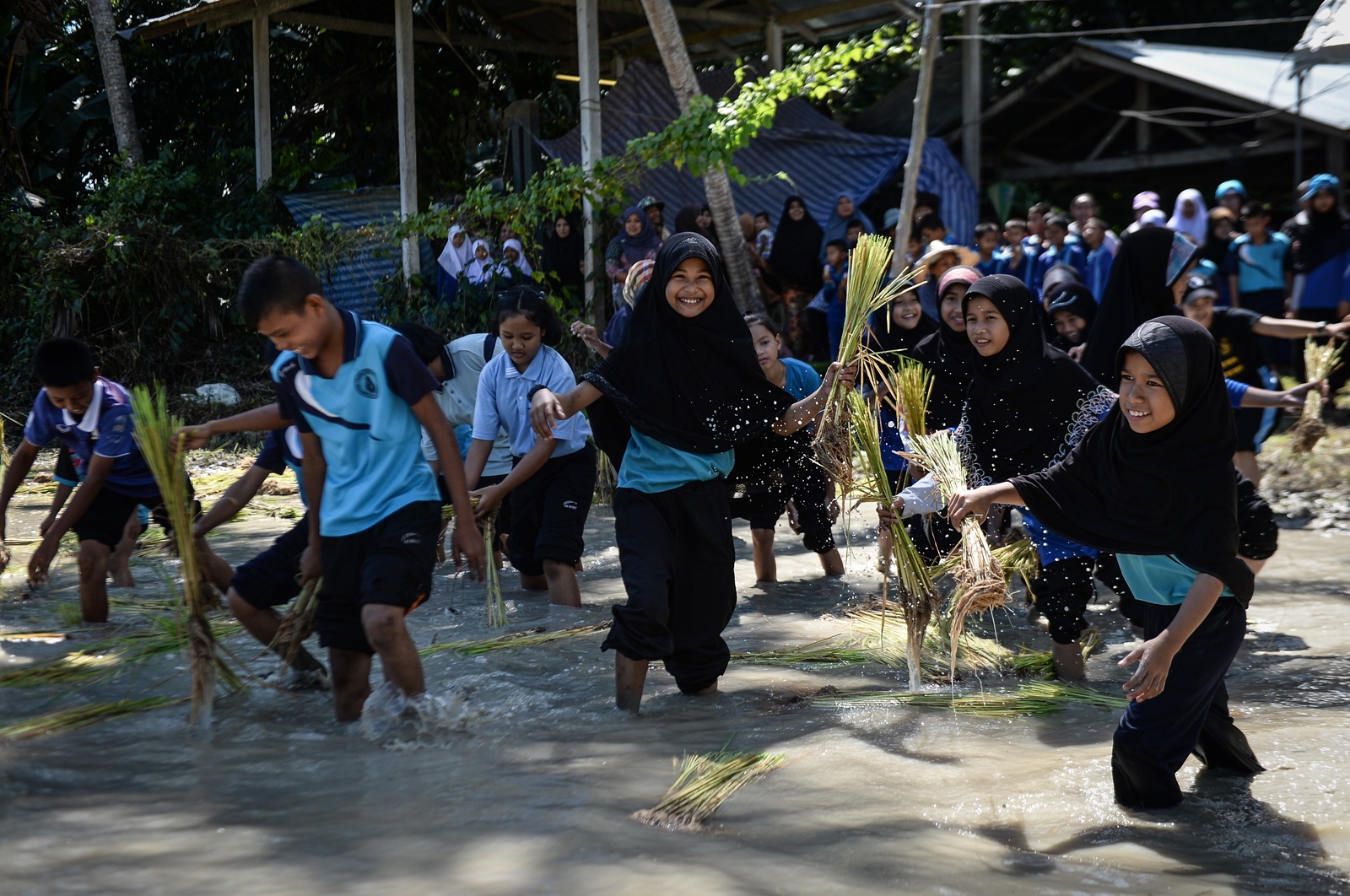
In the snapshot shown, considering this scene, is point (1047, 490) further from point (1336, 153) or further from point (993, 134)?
point (993, 134)

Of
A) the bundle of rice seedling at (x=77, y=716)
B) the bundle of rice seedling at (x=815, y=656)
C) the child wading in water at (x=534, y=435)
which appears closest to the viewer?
the bundle of rice seedling at (x=77, y=716)

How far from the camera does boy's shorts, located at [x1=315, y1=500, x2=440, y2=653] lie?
12.0ft

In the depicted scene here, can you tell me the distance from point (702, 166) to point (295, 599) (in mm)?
6378

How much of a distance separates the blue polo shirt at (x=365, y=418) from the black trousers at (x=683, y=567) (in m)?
0.74

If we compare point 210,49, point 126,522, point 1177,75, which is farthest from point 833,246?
point 210,49

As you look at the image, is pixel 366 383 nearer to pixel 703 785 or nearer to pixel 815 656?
pixel 703 785

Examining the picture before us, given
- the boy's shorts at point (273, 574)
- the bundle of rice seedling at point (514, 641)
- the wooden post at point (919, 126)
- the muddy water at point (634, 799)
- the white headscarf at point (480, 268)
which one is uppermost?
the wooden post at point (919, 126)

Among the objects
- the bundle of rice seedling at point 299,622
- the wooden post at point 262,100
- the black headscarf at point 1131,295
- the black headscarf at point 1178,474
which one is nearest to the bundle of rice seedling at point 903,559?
the black headscarf at point 1178,474

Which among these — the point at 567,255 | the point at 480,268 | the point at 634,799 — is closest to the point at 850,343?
the point at 634,799

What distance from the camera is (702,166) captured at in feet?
32.0

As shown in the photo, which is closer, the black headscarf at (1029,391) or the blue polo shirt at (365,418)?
the blue polo shirt at (365,418)

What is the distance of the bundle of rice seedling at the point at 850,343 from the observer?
4242 mm

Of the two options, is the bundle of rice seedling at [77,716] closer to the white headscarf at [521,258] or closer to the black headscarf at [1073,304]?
the black headscarf at [1073,304]

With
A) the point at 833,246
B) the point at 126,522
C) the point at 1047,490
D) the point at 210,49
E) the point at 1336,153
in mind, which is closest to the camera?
the point at 1047,490
